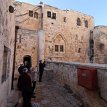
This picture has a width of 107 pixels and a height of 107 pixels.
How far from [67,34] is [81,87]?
68.6 ft

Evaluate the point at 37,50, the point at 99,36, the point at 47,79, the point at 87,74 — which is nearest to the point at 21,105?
the point at 87,74

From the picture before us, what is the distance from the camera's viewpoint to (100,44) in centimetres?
2981

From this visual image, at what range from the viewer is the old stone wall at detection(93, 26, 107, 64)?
97.1 ft

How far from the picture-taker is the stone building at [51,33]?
22.2 meters

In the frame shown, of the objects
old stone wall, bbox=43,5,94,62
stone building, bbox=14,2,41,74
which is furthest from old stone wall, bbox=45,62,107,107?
old stone wall, bbox=43,5,94,62

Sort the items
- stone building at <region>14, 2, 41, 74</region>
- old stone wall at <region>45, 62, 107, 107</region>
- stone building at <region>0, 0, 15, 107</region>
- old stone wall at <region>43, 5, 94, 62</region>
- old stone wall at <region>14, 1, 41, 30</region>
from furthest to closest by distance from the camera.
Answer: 1. old stone wall at <region>43, 5, 94, 62</region>
2. old stone wall at <region>14, 1, 41, 30</region>
3. stone building at <region>14, 2, 41, 74</region>
4. old stone wall at <region>45, 62, 107, 107</region>
5. stone building at <region>0, 0, 15, 107</region>

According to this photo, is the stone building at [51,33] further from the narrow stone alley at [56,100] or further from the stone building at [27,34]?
the narrow stone alley at [56,100]

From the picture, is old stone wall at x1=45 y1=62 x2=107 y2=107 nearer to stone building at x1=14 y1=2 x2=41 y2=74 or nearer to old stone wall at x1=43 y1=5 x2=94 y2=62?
stone building at x1=14 y1=2 x2=41 y2=74

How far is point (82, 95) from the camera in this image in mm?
8250

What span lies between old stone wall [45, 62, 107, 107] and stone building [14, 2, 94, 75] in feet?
31.3

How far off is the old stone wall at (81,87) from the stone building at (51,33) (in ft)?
31.3

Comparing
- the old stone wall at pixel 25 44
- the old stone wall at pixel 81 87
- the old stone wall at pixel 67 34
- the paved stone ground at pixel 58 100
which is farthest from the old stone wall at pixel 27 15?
the paved stone ground at pixel 58 100

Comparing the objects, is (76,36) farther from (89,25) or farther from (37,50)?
(37,50)

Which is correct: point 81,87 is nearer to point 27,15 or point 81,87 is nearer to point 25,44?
point 25,44
